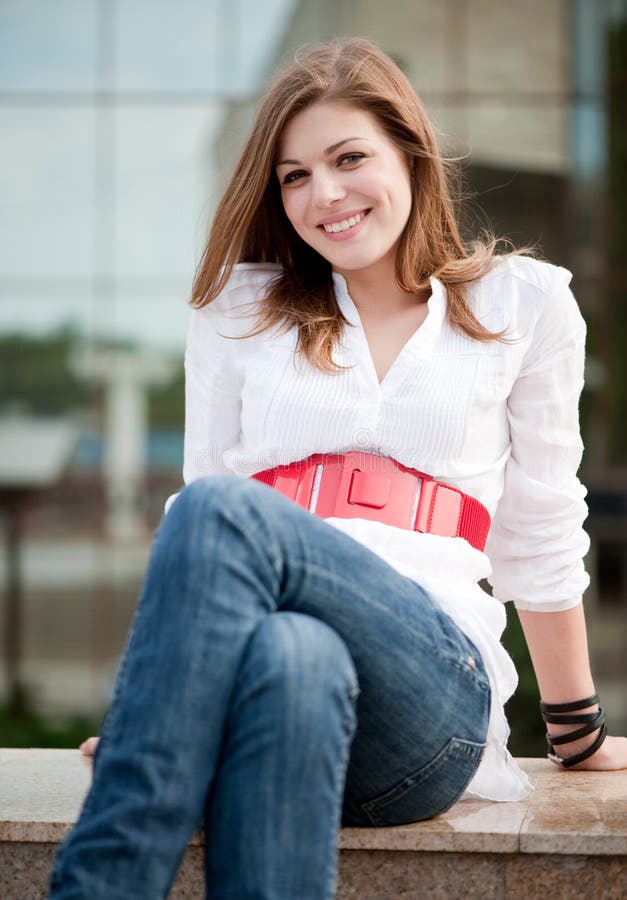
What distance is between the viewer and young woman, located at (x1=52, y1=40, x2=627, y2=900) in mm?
1571

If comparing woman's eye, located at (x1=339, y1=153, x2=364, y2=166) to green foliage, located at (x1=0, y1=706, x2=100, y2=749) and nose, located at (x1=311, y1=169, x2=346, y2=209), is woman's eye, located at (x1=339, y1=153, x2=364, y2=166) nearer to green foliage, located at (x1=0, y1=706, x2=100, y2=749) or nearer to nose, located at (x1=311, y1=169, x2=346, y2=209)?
nose, located at (x1=311, y1=169, x2=346, y2=209)

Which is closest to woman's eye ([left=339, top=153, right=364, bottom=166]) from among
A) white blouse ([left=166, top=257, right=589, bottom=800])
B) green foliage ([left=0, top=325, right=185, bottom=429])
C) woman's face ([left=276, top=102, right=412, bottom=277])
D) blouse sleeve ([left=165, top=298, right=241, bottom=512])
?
woman's face ([left=276, top=102, right=412, bottom=277])

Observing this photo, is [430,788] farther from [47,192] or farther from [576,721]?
[47,192]

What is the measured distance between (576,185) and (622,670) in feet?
13.2

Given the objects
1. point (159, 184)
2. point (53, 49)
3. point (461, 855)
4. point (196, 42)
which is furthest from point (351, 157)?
point (53, 49)

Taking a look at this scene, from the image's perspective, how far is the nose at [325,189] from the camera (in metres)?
2.24

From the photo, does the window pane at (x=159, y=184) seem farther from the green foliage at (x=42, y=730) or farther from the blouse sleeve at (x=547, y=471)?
the blouse sleeve at (x=547, y=471)

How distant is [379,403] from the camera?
217cm

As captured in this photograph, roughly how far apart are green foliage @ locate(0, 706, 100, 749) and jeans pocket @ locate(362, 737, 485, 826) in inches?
297

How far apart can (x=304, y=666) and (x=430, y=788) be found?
1.40 ft

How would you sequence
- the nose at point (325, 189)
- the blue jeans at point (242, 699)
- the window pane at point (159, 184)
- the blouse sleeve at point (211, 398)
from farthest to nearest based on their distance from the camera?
the window pane at point (159, 184) < the blouse sleeve at point (211, 398) < the nose at point (325, 189) < the blue jeans at point (242, 699)

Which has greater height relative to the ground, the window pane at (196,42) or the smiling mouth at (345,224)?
the window pane at (196,42)

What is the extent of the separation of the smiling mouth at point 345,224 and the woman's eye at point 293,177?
0.34ft

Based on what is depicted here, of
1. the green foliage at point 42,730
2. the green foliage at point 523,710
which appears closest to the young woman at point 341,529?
the green foliage at point 523,710
